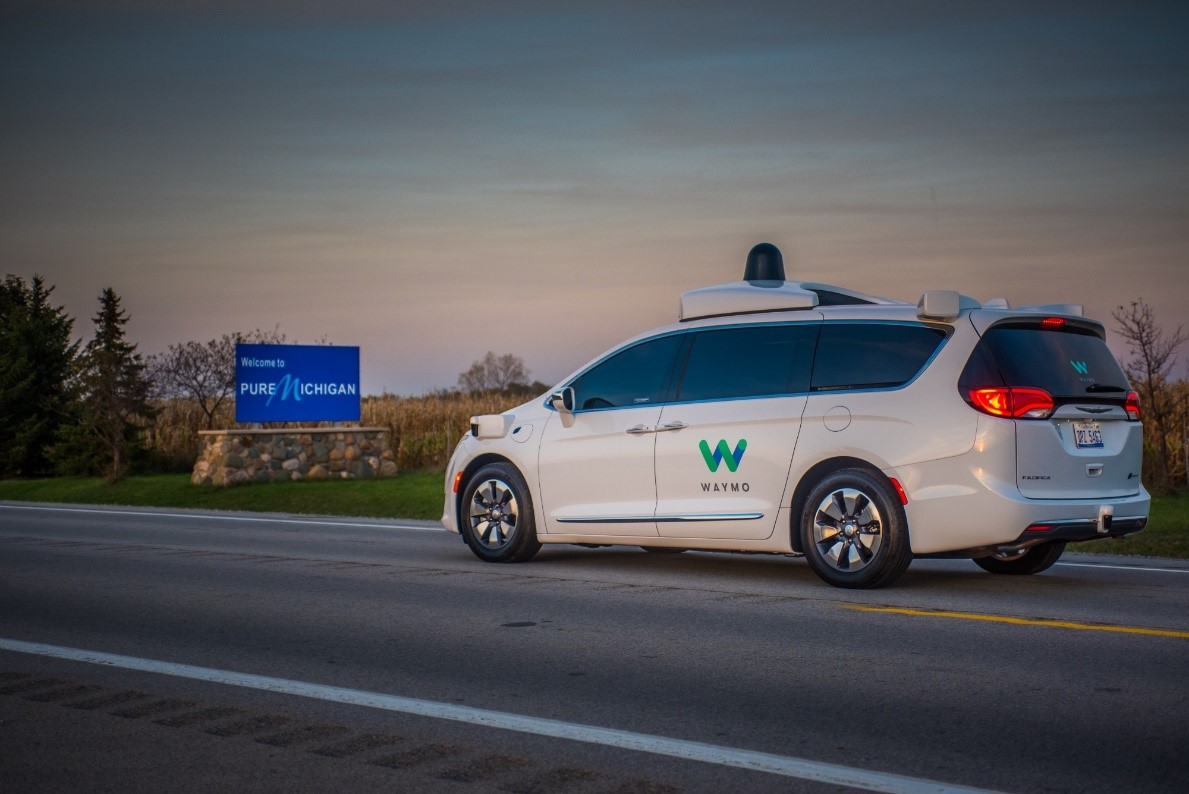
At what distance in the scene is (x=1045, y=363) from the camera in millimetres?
9352

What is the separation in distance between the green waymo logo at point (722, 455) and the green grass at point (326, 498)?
472 cm

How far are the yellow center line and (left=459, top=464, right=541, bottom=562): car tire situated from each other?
345 cm

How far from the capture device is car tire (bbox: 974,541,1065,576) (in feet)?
34.6

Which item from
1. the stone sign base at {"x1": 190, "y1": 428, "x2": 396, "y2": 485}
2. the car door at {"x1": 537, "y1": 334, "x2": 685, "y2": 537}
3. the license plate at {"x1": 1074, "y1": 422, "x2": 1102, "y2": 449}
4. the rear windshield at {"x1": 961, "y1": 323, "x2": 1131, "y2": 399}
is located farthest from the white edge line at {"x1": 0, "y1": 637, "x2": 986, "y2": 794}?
the stone sign base at {"x1": 190, "y1": 428, "x2": 396, "y2": 485}

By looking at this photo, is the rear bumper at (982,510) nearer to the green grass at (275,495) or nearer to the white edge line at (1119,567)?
the white edge line at (1119,567)

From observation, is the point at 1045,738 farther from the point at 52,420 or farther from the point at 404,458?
the point at 52,420

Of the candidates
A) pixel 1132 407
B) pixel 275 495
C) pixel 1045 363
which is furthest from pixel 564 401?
pixel 275 495

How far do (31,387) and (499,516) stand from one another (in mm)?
30251

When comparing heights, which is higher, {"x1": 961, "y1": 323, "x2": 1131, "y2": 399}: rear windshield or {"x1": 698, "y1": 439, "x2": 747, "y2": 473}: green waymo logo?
{"x1": 961, "y1": 323, "x2": 1131, "y2": 399}: rear windshield

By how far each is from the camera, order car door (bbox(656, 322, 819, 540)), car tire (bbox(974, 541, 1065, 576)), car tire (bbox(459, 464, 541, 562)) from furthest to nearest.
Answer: car tire (bbox(459, 464, 541, 562)), car tire (bbox(974, 541, 1065, 576)), car door (bbox(656, 322, 819, 540))

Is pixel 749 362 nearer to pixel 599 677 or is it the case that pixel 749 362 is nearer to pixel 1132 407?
pixel 1132 407

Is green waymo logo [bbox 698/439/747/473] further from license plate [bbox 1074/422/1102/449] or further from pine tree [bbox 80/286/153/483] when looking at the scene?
pine tree [bbox 80/286/153/483]

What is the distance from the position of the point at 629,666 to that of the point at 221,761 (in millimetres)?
2377

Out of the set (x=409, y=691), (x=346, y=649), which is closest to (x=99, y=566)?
(x=346, y=649)
